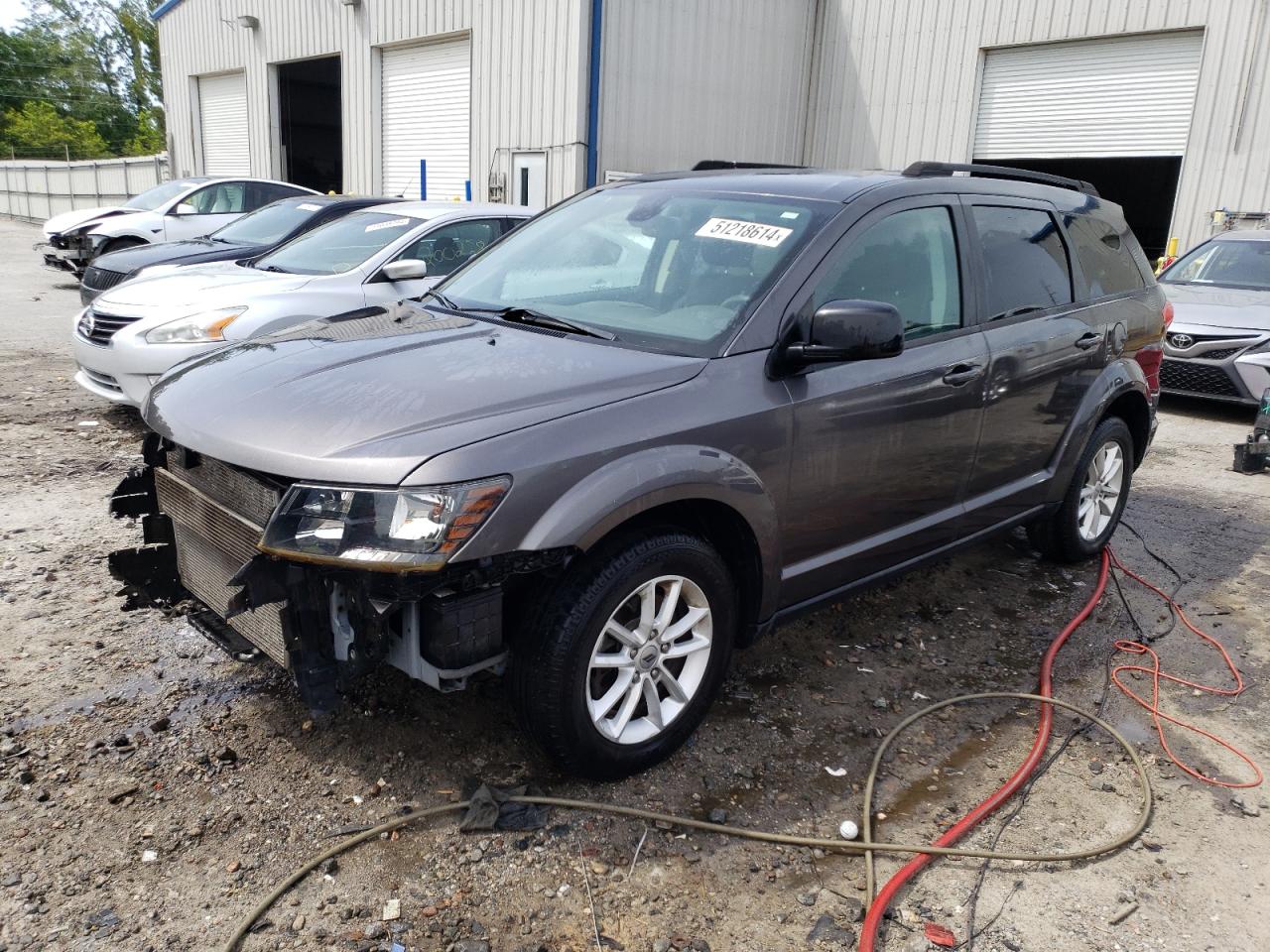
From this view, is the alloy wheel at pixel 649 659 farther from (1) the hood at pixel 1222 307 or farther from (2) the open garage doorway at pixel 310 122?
(2) the open garage doorway at pixel 310 122

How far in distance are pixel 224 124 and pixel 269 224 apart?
16308 millimetres

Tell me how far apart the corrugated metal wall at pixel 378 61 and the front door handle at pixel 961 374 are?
11.7m

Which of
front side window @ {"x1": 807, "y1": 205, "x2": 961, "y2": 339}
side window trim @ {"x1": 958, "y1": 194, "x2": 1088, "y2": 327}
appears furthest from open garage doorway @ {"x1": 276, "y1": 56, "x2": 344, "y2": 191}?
front side window @ {"x1": 807, "y1": 205, "x2": 961, "y2": 339}

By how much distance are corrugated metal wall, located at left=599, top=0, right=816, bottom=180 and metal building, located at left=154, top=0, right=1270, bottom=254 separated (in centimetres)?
3

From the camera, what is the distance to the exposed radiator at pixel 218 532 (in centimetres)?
269

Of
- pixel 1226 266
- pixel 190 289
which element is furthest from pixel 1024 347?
pixel 1226 266

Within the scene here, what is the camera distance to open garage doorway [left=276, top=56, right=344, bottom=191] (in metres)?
22.1

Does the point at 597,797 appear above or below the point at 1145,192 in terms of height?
below

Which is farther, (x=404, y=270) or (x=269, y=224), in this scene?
(x=269, y=224)

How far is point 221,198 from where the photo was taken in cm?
1396

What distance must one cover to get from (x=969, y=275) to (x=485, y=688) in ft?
7.90

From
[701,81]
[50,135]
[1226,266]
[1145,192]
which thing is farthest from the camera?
[50,135]

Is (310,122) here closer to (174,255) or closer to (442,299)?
(174,255)

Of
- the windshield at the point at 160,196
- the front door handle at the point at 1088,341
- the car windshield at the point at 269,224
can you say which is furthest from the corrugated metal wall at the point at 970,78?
the front door handle at the point at 1088,341
